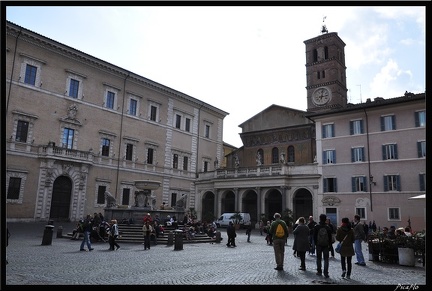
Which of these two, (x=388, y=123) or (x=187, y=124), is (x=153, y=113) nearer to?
(x=187, y=124)

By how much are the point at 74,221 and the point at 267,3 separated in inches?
1148

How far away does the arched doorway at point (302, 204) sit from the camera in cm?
3628

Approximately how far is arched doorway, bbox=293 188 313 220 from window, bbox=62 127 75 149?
22.5 m

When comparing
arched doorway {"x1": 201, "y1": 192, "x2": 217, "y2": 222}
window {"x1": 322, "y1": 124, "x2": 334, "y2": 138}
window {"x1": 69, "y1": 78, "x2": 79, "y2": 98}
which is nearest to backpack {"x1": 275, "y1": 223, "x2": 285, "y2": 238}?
window {"x1": 322, "y1": 124, "x2": 334, "y2": 138}

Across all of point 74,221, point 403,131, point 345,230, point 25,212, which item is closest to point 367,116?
point 403,131

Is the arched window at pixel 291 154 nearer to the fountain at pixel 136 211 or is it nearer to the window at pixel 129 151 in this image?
the window at pixel 129 151

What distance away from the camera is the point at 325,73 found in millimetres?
53156

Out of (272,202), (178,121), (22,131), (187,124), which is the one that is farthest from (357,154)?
(22,131)

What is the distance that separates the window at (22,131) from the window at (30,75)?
3.44m

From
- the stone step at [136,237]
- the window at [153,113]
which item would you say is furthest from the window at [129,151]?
the stone step at [136,237]

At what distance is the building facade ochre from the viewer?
28.4m

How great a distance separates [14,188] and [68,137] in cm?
641

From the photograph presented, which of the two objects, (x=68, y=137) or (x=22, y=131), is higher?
(x=68, y=137)

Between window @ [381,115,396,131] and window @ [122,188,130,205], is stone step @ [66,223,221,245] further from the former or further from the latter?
window @ [381,115,396,131]
